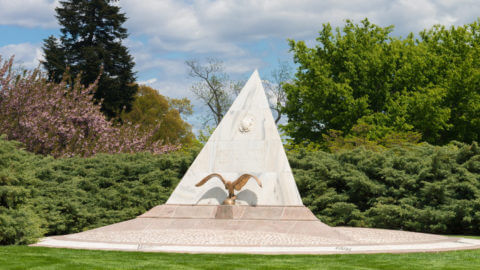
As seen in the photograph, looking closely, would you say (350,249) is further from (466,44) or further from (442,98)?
(466,44)

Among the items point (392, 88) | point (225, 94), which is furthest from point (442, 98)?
point (225, 94)

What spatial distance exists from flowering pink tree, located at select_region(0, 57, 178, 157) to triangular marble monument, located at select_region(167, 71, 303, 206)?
10.2 m

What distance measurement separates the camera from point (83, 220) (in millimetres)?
13953

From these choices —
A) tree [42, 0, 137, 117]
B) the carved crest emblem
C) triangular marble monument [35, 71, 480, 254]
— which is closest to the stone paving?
triangular marble monument [35, 71, 480, 254]

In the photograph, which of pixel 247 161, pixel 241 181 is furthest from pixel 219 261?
pixel 247 161

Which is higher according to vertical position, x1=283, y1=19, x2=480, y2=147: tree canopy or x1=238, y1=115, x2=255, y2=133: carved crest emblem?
x1=283, y1=19, x2=480, y2=147: tree canopy

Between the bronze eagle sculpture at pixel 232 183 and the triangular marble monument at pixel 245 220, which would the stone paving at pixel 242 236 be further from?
Answer: the bronze eagle sculpture at pixel 232 183

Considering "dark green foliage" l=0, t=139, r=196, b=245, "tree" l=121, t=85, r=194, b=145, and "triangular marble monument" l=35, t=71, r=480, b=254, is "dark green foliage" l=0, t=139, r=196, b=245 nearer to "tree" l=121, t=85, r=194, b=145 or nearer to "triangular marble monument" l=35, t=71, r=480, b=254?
"triangular marble monument" l=35, t=71, r=480, b=254

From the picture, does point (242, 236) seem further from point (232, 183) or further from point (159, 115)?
point (159, 115)

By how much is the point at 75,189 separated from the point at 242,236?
606 cm

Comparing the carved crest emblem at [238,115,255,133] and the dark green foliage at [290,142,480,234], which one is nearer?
the dark green foliage at [290,142,480,234]

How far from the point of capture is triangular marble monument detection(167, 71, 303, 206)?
1262cm

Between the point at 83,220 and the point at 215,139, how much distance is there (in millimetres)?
3987

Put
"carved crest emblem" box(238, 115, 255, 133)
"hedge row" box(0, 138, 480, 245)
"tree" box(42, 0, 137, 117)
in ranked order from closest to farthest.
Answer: "hedge row" box(0, 138, 480, 245)
"carved crest emblem" box(238, 115, 255, 133)
"tree" box(42, 0, 137, 117)
